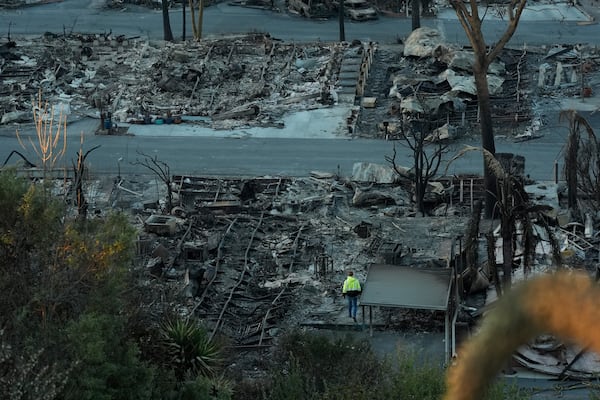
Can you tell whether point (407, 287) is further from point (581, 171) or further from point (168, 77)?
point (168, 77)

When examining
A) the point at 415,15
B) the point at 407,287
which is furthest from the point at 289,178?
the point at 415,15

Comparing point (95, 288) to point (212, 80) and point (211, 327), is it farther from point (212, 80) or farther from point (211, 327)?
point (212, 80)

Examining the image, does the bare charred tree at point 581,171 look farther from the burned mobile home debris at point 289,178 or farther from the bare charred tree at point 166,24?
the bare charred tree at point 166,24

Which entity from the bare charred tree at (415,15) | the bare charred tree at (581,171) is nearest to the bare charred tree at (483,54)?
the bare charred tree at (581,171)

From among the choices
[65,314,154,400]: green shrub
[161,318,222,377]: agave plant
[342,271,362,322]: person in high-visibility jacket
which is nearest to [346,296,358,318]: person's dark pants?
[342,271,362,322]: person in high-visibility jacket

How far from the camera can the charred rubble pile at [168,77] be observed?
3972cm

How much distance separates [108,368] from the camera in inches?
643

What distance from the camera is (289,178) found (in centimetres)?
3397

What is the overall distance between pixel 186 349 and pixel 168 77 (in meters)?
23.8

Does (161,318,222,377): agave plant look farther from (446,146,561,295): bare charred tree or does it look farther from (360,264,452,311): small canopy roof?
(446,146,561,295): bare charred tree

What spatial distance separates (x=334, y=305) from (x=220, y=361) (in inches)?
251

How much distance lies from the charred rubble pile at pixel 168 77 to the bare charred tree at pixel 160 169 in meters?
3.52

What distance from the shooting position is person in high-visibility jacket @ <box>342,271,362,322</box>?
24422 millimetres

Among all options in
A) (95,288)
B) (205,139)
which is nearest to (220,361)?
(95,288)
